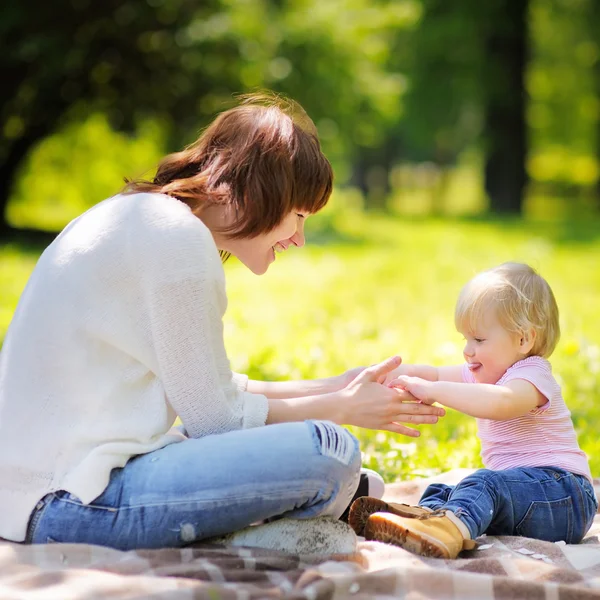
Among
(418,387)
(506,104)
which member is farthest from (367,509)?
(506,104)

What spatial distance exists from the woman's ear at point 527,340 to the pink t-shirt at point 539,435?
0.03 metres

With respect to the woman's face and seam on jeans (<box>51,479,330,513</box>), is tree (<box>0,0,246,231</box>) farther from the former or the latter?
seam on jeans (<box>51,479,330,513</box>)

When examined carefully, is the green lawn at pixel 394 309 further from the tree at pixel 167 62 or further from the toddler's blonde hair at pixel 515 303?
the tree at pixel 167 62

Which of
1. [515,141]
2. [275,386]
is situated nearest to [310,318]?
[275,386]

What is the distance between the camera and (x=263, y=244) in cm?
270

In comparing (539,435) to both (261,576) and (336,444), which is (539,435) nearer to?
(336,444)

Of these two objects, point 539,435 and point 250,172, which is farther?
point 539,435

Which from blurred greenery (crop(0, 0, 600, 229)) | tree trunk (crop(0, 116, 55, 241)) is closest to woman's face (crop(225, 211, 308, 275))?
blurred greenery (crop(0, 0, 600, 229))

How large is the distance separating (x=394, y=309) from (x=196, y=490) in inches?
206

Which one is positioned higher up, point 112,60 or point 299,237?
point 112,60

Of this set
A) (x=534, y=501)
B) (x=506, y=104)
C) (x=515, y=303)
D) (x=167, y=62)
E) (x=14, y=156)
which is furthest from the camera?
(x=506, y=104)

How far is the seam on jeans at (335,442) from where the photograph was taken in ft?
7.77

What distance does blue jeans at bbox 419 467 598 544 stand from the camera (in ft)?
9.20

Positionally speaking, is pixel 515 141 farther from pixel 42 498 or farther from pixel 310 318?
pixel 42 498
